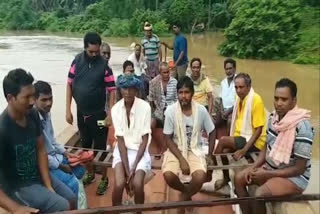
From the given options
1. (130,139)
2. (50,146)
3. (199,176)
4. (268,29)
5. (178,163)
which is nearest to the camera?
(50,146)

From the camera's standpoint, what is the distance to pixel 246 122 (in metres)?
4.51

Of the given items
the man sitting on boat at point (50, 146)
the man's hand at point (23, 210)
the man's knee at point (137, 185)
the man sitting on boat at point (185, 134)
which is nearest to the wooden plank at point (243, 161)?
the man sitting on boat at point (185, 134)

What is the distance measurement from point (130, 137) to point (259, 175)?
1212mm

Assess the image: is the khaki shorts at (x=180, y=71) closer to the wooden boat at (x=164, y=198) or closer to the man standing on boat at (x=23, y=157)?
the wooden boat at (x=164, y=198)

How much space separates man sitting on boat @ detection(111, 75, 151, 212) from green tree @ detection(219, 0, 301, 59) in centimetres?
1969

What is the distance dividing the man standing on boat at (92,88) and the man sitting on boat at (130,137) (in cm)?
59

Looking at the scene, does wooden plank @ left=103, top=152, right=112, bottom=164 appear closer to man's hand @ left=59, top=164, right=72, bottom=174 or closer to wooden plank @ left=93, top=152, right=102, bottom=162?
wooden plank @ left=93, top=152, right=102, bottom=162

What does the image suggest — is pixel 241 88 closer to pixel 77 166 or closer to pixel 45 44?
pixel 77 166

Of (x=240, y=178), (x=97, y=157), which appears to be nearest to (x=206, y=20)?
(x=97, y=157)

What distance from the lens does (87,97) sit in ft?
15.1

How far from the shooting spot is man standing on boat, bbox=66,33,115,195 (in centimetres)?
454

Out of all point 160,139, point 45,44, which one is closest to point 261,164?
point 160,139

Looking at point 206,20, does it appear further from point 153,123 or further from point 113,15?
point 153,123

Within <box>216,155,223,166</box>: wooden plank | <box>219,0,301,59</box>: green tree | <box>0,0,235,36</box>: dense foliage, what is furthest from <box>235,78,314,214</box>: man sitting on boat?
<box>0,0,235,36</box>: dense foliage
